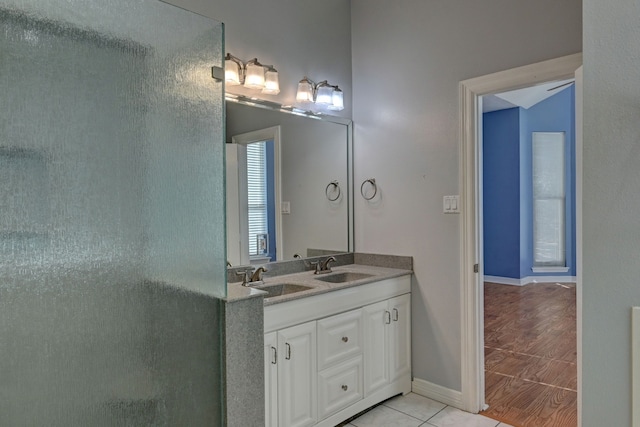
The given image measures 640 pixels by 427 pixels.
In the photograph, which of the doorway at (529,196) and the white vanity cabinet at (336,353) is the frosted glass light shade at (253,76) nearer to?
the white vanity cabinet at (336,353)

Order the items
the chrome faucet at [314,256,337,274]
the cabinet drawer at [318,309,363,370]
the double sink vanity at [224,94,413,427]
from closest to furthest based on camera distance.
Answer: the double sink vanity at [224,94,413,427] → the cabinet drawer at [318,309,363,370] → the chrome faucet at [314,256,337,274]

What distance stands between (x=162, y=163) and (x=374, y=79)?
1.99 meters

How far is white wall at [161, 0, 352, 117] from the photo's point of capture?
235 cm

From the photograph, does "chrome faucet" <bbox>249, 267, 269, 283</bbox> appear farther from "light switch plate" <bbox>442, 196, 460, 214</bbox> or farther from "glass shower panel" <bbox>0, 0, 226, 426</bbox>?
"light switch plate" <bbox>442, 196, 460, 214</bbox>

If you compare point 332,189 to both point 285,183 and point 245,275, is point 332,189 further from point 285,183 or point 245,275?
point 245,275

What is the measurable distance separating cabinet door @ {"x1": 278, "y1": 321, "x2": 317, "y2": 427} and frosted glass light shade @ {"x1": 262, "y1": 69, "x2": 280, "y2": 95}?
4.58ft

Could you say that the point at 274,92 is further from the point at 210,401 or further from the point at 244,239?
the point at 210,401

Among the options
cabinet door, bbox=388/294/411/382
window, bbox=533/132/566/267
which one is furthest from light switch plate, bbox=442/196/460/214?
window, bbox=533/132/566/267

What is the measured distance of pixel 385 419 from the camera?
93.8 inches

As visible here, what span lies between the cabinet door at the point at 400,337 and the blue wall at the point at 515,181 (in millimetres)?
4003

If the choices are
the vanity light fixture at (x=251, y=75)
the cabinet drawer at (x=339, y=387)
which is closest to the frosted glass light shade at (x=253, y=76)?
the vanity light fixture at (x=251, y=75)

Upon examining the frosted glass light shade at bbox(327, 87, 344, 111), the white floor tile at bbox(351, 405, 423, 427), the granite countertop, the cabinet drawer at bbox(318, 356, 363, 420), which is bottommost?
the white floor tile at bbox(351, 405, 423, 427)

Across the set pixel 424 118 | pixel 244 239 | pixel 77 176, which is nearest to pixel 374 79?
pixel 424 118

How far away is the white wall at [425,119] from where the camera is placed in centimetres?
236
